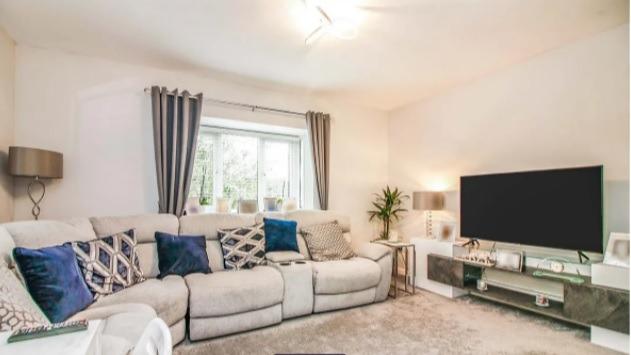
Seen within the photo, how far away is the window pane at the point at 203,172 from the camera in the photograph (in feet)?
13.0

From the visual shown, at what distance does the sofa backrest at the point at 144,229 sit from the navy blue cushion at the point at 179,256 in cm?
9

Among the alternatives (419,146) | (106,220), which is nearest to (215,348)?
(106,220)

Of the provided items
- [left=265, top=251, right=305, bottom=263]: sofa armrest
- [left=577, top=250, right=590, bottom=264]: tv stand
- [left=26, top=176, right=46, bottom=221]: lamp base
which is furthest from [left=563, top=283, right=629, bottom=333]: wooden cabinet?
[left=26, top=176, right=46, bottom=221]: lamp base

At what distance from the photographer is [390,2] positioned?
7.50ft

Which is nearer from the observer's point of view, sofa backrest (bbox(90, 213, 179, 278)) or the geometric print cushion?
the geometric print cushion

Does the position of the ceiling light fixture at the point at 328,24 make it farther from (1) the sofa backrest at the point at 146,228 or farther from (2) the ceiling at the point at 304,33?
(1) the sofa backrest at the point at 146,228

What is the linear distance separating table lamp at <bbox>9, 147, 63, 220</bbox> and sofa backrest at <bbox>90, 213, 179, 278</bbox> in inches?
20.9

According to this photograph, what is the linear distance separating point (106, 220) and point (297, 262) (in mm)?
1776

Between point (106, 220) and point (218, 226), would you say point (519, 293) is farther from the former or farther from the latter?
point (106, 220)

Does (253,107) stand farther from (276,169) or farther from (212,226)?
(212,226)

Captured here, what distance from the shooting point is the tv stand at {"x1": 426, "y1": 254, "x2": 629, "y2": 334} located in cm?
231

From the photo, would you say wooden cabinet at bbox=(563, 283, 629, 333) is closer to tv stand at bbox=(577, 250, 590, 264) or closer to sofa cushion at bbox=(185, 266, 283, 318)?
tv stand at bbox=(577, 250, 590, 264)

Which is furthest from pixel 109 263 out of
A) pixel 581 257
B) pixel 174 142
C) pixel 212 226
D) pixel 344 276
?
pixel 581 257

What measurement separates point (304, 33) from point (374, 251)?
7.71ft
